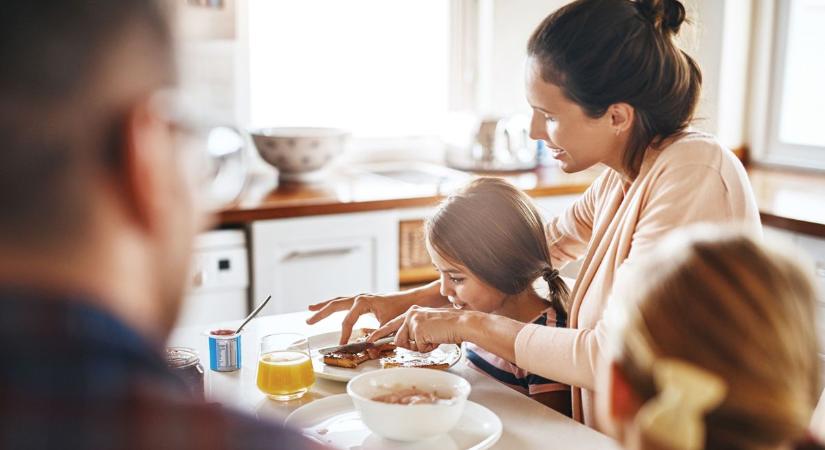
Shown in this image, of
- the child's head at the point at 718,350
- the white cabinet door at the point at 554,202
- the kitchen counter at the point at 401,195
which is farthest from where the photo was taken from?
the white cabinet door at the point at 554,202

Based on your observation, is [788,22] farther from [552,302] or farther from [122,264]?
[122,264]

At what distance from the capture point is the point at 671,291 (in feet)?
2.28

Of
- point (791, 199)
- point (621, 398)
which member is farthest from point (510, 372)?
point (791, 199)

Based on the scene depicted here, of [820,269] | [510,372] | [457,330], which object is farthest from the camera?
[820,269]

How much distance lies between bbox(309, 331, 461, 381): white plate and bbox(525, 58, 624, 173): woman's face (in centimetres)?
42

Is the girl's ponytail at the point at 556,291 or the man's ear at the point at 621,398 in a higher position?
the man's ear at the point at 621,398

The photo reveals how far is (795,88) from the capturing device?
140 inches

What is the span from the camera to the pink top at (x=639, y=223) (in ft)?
4.67

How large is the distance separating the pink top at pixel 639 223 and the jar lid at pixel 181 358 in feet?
1.70

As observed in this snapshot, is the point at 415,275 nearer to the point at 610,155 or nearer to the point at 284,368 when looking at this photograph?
the point at 610,155

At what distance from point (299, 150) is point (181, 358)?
1.72m

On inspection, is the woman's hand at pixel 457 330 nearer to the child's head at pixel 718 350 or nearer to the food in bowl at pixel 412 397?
the food in bowl at pixel 412 397

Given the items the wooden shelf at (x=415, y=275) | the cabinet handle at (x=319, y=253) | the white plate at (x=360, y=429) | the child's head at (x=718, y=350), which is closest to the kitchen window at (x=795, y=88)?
the wooden shelf at (x=415, y=275)

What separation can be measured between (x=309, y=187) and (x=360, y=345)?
58.5 inches
